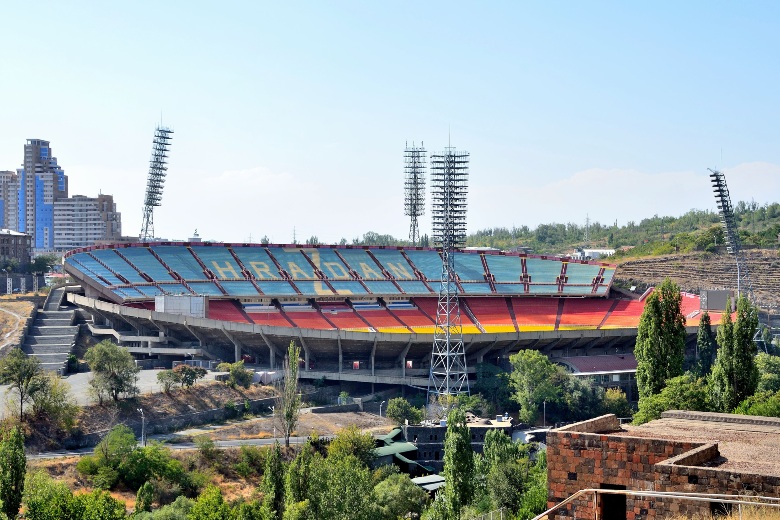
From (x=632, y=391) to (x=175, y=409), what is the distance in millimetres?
30634

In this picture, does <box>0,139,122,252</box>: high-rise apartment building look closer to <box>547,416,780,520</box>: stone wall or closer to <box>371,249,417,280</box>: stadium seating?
<box>371,249,417,280</box>: stadium seating

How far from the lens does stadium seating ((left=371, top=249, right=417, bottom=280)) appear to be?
83.6 metres

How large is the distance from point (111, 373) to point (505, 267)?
4277 cm

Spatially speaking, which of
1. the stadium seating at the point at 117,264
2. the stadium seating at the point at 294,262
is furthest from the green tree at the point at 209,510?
the stadium seating at the point at 294,262

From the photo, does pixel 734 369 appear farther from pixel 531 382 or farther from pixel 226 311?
pixel 226 311

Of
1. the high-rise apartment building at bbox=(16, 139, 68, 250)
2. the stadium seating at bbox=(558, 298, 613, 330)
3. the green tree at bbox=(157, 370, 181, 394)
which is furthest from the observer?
the high-rise apartment building at bbox=(16, 139, 68, 250)

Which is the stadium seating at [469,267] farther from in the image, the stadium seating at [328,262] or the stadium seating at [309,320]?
the stadium seating at [309,320]

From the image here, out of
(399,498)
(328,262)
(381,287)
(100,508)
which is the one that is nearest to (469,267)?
(381,287)

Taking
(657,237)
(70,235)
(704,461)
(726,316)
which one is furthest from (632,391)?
(70,235)

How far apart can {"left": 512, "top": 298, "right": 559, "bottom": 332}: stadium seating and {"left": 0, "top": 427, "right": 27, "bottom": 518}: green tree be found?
44821 mm

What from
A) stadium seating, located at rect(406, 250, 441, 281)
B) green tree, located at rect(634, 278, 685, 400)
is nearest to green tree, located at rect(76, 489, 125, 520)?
green tree, located at rect(634, 278, 685, 400)

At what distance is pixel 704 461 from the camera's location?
1717 centimetres

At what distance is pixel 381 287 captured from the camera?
264ft

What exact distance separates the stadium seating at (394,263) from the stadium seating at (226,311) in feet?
50.3
